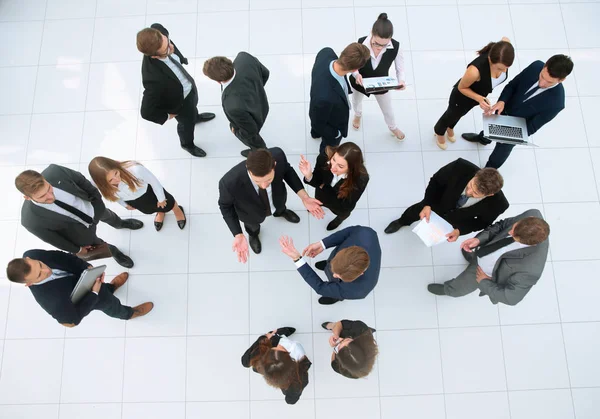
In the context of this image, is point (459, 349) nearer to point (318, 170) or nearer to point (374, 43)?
point (318, 170)

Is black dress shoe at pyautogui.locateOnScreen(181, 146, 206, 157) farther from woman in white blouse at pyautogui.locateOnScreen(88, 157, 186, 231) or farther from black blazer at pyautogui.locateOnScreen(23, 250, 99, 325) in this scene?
black blazer at pyautogui.locateOnScreen(23, 250, 99, 325)

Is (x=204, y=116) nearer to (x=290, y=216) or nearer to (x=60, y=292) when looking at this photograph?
(x=290, y=216)

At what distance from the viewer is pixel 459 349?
11.7ft

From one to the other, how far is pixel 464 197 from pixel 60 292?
123 inches

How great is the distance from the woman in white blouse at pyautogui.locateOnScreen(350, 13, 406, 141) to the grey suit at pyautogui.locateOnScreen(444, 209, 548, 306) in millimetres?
1514

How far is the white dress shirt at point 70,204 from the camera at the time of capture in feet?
9.34

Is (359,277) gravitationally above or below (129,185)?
below

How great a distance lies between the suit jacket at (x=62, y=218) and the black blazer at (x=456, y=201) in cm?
279

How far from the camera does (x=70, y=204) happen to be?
2.95m

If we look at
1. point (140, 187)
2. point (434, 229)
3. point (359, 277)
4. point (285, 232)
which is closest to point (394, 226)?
point (434, 229)

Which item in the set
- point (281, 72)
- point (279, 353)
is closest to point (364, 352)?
point (279, 353)

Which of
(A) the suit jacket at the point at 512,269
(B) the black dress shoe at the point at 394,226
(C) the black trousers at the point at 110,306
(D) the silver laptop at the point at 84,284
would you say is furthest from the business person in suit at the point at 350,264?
(C) the black trousers at the point at 110,306

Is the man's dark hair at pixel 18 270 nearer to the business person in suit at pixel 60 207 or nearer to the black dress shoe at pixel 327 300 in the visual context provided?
the business person in suit at pixel 60 207

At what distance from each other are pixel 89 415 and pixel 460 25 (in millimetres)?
5700
